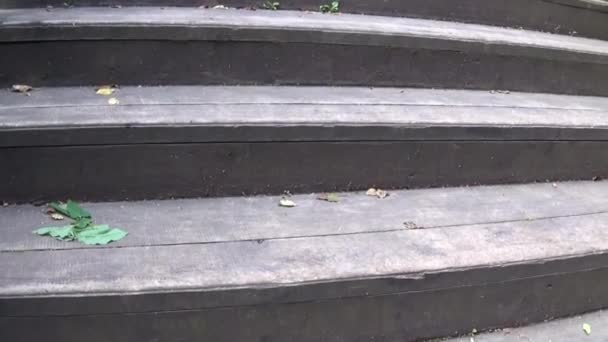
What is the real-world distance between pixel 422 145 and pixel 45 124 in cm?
147

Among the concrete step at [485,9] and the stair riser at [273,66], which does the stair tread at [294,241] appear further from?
the concrete step at [485,9]

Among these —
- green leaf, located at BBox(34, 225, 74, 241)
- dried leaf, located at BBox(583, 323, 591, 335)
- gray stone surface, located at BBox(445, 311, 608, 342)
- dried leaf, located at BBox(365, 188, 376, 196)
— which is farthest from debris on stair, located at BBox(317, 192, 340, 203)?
dried leaf, located at BBox(583, 323, 591, 335)

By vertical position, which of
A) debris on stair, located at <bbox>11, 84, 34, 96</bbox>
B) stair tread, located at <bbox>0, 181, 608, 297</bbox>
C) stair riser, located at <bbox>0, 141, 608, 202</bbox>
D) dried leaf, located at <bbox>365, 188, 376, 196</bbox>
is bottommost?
stair tread, located at <bbox>0, 181, 608, 297</bbox>

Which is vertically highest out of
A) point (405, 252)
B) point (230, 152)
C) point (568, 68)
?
point (568, 68)

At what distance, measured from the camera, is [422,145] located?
2.55 metres

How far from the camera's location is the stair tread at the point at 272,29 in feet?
8.38

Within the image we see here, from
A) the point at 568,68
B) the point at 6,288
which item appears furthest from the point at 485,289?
the point at 568,68

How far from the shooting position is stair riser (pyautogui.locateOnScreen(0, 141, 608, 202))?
7.07ft

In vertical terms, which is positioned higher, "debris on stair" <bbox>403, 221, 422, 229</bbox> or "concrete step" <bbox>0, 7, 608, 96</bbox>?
"concrete step" <bbox>0, 7, 608, 96</bbox>

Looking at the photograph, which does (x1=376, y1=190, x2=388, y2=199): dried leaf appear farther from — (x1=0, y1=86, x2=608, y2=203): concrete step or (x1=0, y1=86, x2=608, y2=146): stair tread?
(x1=0, y1=86, x2=608, y2=146): stair tread

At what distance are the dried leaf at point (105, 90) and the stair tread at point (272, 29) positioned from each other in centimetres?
21

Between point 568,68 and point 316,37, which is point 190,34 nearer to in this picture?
point 316,37

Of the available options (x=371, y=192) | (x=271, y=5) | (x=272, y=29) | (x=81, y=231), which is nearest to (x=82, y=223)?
(x=81, y=231)

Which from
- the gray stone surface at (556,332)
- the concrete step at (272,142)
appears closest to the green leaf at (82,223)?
the concrete step at (272,142)
